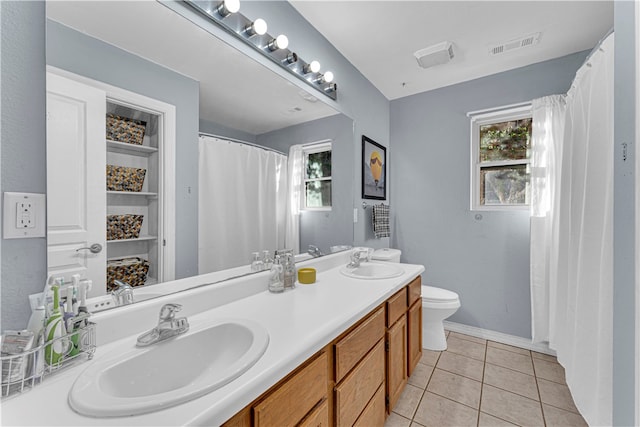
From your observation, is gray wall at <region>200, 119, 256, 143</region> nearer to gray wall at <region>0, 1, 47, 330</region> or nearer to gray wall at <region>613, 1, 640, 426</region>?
gray wall at <region>0, 1, 47, 330</region>

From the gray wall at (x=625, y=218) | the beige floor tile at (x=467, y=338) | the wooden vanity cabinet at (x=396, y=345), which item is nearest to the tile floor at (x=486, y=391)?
the beige floor tile at (x=467, y=338)

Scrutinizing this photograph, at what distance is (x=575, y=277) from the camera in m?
1.60

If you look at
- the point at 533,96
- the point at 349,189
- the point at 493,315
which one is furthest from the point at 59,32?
the point at 493,315

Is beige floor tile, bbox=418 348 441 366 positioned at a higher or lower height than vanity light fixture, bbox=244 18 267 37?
lower

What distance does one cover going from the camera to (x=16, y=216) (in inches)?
27.3

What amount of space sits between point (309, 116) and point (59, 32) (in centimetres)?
121

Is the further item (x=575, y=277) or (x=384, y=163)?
(x=384, y=163)

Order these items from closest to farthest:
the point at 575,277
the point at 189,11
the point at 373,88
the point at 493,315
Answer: the point at 189,11 → the point at 575,277 → the point at 493,315 → the point at 373,88

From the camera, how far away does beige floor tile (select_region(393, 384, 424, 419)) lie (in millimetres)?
1620

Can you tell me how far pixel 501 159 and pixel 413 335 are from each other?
1863mm

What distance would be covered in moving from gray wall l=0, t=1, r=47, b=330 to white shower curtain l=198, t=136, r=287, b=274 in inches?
19.4

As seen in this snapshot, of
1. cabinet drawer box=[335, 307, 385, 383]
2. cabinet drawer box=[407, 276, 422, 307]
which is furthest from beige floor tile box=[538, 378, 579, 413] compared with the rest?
cabinet drawer box=[335, 307, 385, 383]

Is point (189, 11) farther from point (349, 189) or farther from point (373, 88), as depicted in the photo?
point (373, 88)

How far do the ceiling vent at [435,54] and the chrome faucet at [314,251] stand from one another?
174cm
